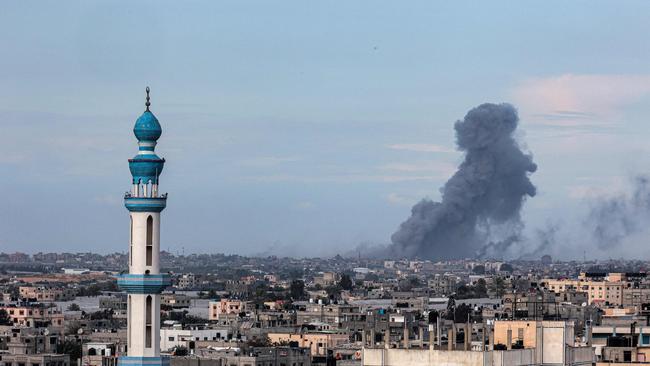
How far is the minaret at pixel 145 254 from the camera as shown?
4628cm

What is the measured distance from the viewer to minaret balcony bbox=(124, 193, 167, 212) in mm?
46812

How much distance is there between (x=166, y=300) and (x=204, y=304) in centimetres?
1392

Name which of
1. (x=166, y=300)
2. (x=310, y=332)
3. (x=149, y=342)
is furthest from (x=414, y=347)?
(x=166, y=300)

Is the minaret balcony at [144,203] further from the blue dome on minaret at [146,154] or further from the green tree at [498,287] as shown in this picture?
the green tree at [498,287]

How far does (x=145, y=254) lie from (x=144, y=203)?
3.23 feet

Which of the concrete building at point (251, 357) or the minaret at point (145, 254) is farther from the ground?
the minaret at point (145, 254)

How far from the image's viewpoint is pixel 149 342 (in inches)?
1823

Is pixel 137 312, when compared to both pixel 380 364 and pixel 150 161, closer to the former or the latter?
pixel 150 161

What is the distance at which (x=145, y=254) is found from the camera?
1845 inches

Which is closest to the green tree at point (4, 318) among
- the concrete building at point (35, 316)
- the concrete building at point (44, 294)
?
the concrete building at point (35, 316)

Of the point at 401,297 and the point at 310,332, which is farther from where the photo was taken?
the point at 401,297

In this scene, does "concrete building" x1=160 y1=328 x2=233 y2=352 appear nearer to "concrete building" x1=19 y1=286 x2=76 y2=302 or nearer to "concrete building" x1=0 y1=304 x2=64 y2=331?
"concrete building" x1=0 y1=304 x2=64 y2=331

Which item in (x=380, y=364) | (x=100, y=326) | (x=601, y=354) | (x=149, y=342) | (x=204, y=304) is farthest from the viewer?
(x=204, y=304)

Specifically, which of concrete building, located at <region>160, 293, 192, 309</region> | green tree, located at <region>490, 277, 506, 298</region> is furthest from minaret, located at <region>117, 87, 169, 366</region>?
green tree, located at <region>490, 277, 506, 298</region>
